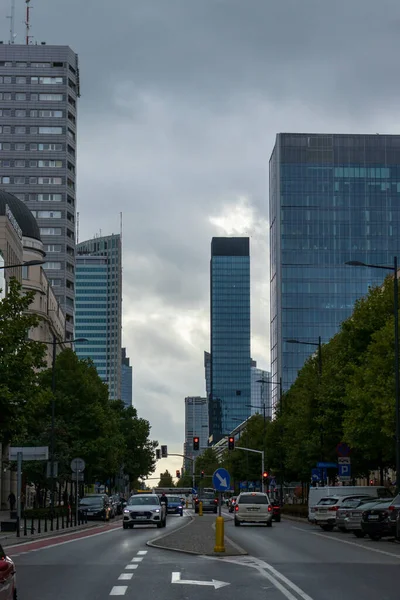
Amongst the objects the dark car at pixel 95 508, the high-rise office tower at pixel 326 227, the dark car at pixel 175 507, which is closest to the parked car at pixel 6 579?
the dark car at pixel 95 508

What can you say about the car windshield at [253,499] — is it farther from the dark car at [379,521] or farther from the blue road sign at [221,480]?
the blue road sign at [221,480]

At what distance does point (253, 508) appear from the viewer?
53.6 metres

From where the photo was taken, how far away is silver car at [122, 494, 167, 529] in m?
50.9

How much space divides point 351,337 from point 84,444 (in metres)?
22.9

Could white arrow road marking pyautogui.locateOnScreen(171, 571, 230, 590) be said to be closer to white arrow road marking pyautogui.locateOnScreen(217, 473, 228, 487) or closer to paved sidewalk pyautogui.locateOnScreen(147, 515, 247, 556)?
paved sidewalk pyautogui.locateOnScreen(147, 515, 247, 556)

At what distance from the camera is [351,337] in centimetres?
5972

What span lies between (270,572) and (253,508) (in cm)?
3307

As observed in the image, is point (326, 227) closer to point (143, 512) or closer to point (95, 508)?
point (95, 508)

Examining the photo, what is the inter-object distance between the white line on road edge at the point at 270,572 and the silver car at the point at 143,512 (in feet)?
81.8

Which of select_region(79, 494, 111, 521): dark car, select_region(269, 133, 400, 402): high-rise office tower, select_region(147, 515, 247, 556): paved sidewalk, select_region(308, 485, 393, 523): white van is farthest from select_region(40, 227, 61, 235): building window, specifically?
select_region(147, 515, 247, 556): paved sidewalk

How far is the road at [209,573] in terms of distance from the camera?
1677cm

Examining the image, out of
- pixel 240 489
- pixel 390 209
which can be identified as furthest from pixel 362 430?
pixel 390 209

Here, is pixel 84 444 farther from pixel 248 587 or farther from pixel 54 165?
pixel 54 165

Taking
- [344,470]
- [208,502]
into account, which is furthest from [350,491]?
[208,502]
